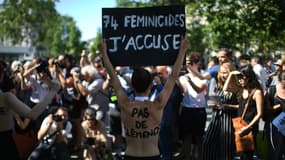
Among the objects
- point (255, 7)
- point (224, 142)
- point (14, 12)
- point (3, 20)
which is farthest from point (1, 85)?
point (3, 20)

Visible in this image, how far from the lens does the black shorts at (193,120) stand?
7.55 m

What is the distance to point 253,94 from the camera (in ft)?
19.4

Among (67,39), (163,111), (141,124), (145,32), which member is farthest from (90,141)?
(67,39)

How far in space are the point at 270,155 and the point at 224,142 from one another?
708 millimetres

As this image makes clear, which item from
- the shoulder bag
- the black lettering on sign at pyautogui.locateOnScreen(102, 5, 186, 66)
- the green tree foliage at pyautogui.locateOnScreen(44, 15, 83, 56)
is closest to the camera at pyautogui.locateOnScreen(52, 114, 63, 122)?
the shoulder bag

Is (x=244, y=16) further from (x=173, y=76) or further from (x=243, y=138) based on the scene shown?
(x=173, y=76)

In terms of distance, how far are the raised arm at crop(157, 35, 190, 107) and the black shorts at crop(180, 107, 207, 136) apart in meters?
3.24

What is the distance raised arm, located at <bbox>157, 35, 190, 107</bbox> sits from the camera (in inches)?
162

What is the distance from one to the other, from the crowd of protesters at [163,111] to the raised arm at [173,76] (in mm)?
198

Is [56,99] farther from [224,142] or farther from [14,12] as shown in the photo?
[14,12]

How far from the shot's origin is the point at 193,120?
A: 7.55 meters

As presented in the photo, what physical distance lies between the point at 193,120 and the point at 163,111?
34.8 inches

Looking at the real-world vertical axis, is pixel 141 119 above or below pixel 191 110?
above

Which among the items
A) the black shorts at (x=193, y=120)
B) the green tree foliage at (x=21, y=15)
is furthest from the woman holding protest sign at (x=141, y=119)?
the green tree foliage at (x=21, y=15)
